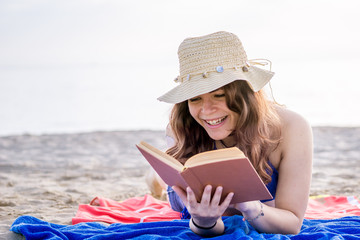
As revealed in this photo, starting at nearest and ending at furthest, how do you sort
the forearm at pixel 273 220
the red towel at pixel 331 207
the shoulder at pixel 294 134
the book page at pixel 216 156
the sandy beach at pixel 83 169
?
1. the book page at pixel 216 156
2. the forearm at pixel 273 220
3. the shoulder at pixel 294 134
4. the red towel at pixel 331 207
5. the sandy beach at pixel 83 169

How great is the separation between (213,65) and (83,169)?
13.8 ft

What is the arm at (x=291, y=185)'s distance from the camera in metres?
2.32

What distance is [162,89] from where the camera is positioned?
17.7 metres

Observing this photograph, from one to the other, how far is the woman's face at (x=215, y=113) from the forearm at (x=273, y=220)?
453 millimetres

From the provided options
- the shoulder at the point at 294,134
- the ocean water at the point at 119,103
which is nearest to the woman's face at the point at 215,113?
the shoulder at the point at 294,134

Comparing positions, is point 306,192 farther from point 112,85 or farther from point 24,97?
point 112,85

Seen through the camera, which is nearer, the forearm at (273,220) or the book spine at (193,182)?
the book spine at (193,182)

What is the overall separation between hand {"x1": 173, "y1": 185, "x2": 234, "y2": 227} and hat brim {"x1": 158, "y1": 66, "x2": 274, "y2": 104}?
497 millimetres

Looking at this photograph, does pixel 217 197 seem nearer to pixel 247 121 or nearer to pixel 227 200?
pixel 227 200

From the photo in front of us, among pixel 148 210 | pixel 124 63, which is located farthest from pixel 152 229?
pixel 124 63

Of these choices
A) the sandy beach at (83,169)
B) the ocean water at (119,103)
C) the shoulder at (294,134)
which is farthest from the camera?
the ocean water at (119,103)

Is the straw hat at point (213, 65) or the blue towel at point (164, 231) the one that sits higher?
the straw hat at point (213, 65)

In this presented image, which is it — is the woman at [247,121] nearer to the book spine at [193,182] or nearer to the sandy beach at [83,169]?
the book spine at [193,182]

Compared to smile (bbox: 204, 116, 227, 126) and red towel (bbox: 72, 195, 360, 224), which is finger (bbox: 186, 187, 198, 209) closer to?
smile (bbox: 204, 116, 227, 126)
